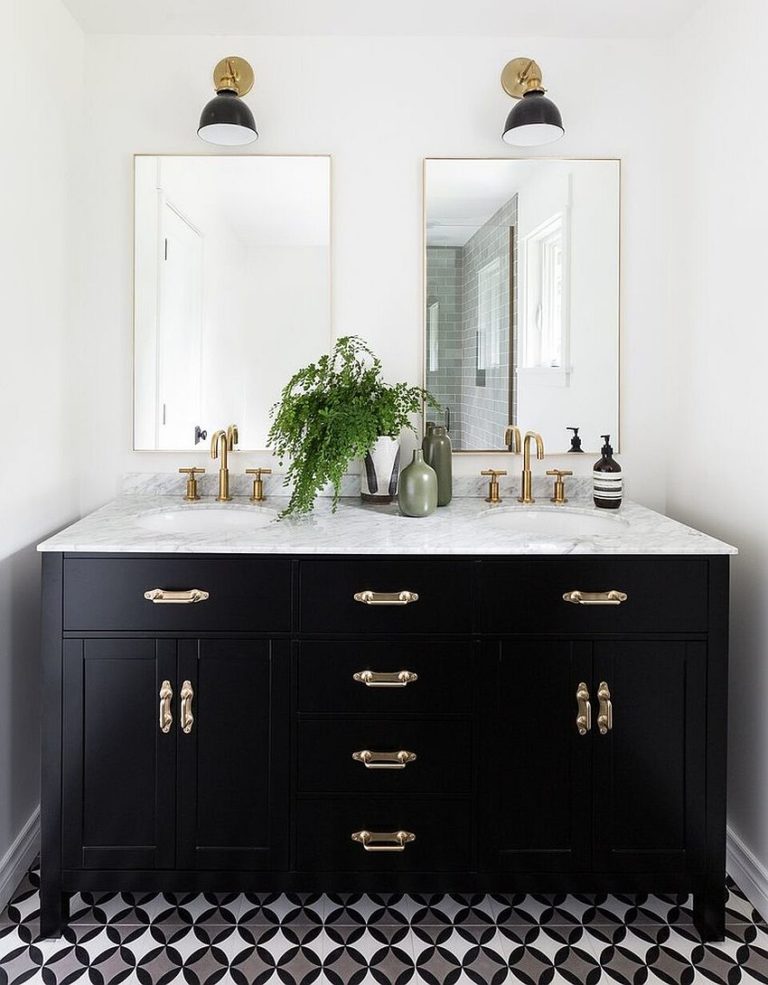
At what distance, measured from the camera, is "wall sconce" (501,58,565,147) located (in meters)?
2.09

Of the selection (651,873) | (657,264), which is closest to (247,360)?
(657,264)

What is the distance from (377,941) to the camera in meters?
1.72

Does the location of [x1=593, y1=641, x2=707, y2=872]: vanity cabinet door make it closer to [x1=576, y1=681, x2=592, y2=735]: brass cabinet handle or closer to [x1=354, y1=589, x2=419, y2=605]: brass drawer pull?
[x1=576, y1=681, x2=592, y2=735]: brass cabinet handle

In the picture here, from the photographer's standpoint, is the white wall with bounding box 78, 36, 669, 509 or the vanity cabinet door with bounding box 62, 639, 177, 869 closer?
the vanity cabinet door with bounding box 62, 639, 177, 869

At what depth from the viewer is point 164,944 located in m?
1.71

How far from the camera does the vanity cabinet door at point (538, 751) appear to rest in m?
1.73

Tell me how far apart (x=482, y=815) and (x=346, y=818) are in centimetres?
31

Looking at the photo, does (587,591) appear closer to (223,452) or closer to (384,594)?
(384,594)

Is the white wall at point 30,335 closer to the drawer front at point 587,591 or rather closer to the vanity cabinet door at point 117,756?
the vanity cabinet door at point 117,756

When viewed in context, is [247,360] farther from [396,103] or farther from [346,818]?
[346,818]

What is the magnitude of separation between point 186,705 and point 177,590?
0.86ft

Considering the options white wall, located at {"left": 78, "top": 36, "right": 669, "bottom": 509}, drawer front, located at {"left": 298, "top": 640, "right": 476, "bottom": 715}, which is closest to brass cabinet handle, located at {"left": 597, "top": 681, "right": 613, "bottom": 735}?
drawer front, located at {"left": 298, "top": 640, "right": 476, "bottom": 715}

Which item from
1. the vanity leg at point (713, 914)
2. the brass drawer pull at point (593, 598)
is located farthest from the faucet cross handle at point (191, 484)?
the vanity leg at point (713, 914)

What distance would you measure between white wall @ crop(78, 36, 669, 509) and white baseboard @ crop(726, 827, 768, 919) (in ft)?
5.15
